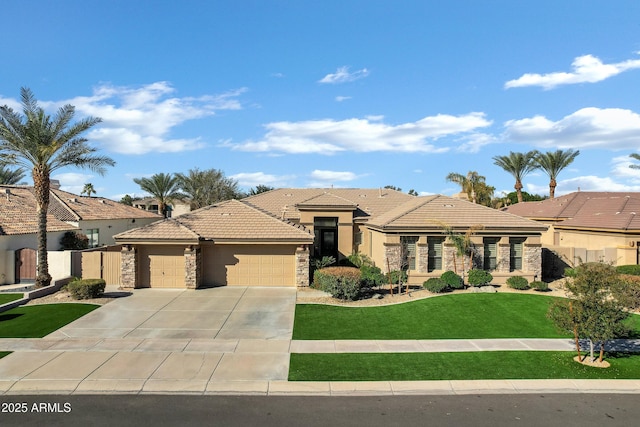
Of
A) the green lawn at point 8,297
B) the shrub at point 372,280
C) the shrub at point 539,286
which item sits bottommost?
the green lawn at point 8,297

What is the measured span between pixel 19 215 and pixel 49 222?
6.47 ft

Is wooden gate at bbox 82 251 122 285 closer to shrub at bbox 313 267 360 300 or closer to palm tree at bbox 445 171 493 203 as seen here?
shrub at bbox 313 267 360 300

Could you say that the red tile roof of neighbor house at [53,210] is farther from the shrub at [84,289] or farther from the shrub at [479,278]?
the shrub at [479,278]

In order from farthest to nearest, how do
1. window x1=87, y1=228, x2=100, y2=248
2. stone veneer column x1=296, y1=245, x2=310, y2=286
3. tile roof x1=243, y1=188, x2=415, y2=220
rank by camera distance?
window x1=87, y1=228, x2=100, y2=248 < tile roof x1=243, y1=188, x2=415, y2=220 < stone veneer column x1=296, y1=245, x2=310, y2=286

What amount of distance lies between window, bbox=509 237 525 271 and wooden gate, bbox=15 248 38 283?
27.2 m

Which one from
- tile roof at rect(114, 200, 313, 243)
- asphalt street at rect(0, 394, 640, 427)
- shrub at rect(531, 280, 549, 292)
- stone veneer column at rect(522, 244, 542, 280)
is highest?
tile roof at rect(114, 200, 313, 243)

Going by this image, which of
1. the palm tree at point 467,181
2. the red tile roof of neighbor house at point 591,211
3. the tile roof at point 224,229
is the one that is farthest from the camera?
the palm tree at point 467,181

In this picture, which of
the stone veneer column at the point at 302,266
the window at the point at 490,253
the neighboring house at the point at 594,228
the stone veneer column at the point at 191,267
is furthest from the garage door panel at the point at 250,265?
the neighboring house at the point at 594,228

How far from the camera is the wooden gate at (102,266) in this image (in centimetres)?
2330

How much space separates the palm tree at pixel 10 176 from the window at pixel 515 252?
50.2 m

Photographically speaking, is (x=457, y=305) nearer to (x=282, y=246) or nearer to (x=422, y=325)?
(x=422, y=325)

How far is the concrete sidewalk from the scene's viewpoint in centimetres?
1058

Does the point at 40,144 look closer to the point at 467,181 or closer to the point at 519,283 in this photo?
the point at 519,283

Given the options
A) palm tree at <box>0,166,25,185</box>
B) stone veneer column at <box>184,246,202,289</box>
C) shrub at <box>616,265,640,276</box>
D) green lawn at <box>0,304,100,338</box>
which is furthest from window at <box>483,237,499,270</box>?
palm tree at <box>0,166,25,185</box>
